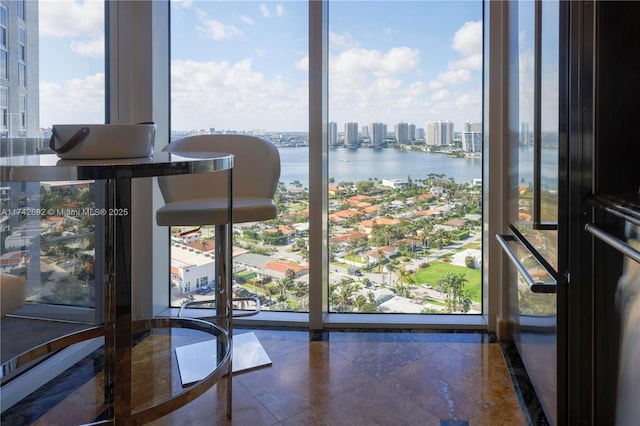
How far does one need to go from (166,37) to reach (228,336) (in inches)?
71.2

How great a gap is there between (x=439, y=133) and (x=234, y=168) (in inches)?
43.2

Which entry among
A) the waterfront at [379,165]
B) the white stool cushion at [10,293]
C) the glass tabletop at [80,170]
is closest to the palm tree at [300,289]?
the waterfront at [379,165]

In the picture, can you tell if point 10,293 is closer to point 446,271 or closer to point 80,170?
point 80,170

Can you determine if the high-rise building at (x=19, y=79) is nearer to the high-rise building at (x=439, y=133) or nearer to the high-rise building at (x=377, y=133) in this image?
the high-rise building at (x=377, y=133)

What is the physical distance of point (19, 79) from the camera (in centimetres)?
167

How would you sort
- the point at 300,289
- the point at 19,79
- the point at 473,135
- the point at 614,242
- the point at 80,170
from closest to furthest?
1. the point at 80,170
2. the point at 614,242
3. the point at 19,79
4. the point at 473,135
5. the point at 300,289

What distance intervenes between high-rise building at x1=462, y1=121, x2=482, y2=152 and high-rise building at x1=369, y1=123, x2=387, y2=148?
42cm

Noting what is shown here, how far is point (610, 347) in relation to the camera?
4.30 ft

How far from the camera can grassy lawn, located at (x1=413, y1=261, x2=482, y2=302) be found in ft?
8.29

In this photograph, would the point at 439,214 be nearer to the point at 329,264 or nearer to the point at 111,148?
the point at 329,264

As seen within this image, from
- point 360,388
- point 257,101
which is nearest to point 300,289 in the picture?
point 360,388

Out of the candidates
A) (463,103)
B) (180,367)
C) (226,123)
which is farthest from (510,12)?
(180,367)

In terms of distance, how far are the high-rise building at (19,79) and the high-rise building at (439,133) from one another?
1.81 m

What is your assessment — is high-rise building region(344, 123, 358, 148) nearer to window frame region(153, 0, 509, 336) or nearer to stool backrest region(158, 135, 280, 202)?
window frame region(153, 0, 509, 336)
